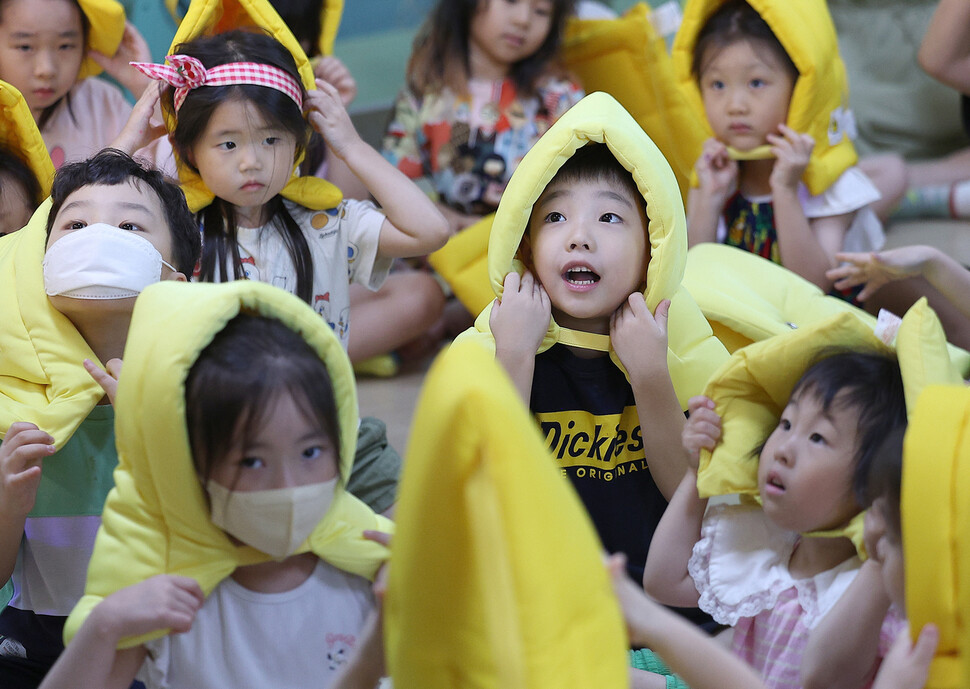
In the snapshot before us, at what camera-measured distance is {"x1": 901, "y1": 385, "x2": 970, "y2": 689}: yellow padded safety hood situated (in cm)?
89

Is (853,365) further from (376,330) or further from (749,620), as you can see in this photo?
(376,330)

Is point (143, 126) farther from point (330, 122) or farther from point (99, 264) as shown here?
point (99, 264)

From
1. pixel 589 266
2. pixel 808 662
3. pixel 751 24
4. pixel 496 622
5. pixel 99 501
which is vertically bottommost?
pixel 808 662

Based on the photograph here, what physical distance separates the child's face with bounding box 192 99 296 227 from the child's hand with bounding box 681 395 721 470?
2.44 feet

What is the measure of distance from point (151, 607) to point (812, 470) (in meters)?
0.69

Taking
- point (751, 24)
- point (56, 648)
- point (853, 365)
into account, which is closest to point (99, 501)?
point (56, 648)

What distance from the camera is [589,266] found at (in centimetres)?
135

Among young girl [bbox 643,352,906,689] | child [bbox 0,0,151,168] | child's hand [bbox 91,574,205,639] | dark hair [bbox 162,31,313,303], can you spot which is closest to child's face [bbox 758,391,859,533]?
young girl [bbox 643,352,906,689]

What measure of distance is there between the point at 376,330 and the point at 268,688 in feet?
4.38

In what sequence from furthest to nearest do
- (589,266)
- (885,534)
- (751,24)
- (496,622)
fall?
(751,24), (589,266), (885,534), (496,622)

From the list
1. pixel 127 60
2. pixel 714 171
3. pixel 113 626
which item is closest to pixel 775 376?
pixel 113 626

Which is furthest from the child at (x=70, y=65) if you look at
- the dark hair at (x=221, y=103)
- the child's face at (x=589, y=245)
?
the child's face at (x=589, y=245)

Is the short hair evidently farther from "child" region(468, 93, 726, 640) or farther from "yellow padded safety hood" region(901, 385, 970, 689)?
"yellow padded safety hood" region(901, 385, 970, 689)

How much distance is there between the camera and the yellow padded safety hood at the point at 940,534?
889mm
